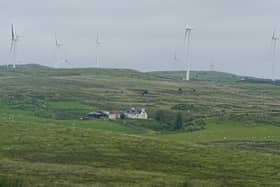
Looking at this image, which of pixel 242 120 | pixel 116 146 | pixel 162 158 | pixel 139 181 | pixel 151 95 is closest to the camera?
pixel 139 181

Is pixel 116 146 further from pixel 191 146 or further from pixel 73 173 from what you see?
pixel 73 173

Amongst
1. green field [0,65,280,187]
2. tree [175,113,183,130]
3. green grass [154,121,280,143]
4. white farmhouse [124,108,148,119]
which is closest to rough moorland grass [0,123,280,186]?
green field [0,65,280,187]

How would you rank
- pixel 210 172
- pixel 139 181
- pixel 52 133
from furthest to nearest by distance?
pixel 52 133, pixel 210 172, pixel 139 181

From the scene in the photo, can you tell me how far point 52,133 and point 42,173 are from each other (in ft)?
95.9

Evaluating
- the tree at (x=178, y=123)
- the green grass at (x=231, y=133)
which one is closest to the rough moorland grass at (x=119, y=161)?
the green grass at (x=231, y=133)

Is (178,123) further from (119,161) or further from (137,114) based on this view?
(119,161)

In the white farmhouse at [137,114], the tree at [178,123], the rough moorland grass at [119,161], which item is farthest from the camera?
the white farmhouse at [137,114]

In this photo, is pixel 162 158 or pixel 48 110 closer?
pixel 162 158

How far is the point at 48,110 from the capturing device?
144 meters

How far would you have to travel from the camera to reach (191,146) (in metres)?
81.2

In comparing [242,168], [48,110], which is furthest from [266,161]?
[48,110]

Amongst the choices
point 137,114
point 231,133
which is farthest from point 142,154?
point 137,114

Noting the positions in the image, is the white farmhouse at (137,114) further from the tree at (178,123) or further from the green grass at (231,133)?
the green grass at (231,133)

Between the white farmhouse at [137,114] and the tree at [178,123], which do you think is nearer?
the tree at [178,123]
